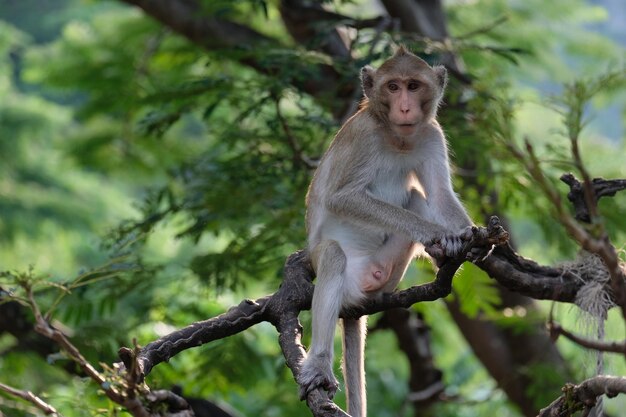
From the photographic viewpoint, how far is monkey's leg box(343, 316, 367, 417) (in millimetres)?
5090

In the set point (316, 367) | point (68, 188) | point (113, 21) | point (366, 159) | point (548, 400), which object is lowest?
point (68, 188)

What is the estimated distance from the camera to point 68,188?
19.8 meters

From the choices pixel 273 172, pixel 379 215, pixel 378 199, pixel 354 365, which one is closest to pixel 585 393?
pixel 354 365

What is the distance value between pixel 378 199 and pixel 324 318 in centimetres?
90

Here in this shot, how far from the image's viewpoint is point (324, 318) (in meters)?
4.75

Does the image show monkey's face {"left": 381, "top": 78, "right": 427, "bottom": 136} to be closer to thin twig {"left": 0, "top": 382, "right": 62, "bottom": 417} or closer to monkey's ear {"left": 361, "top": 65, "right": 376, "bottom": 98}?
monkey's ear {"left": 361, "top": 65, "right": 376, "bottom": 98}

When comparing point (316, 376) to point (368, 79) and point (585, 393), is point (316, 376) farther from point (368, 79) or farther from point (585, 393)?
point (368, 79)

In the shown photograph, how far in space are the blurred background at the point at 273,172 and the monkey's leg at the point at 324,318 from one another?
75cm

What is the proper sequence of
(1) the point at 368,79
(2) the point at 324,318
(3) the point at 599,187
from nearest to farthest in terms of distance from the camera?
(2) the point at 324,318 < (3) the point at 599,187 < (1) the point at 368,79

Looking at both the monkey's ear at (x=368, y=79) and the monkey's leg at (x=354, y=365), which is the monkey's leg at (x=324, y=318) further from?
the monkey's ear at (x=368, y=79)

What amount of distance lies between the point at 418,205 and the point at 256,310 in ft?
4.44

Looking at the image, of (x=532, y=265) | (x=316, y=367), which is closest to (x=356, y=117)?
(x=532, y=265)

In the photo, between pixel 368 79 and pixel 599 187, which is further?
pixel 368 79

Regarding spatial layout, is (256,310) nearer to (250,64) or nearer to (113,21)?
(250,64)
